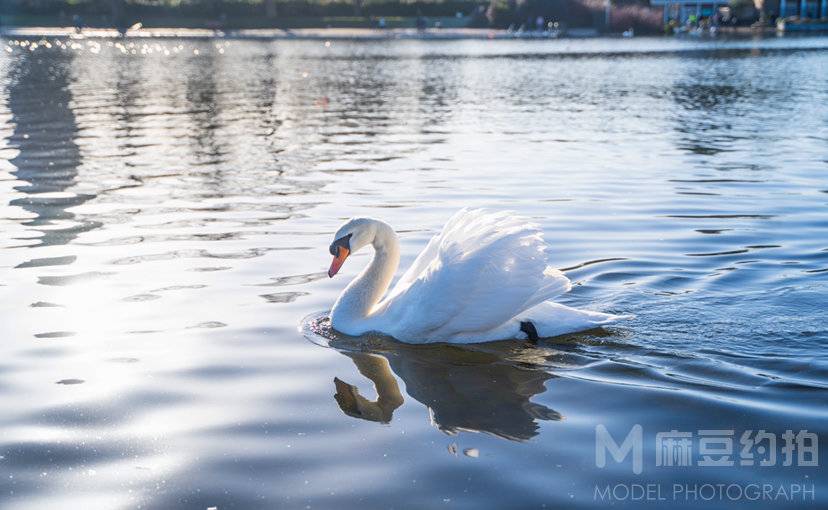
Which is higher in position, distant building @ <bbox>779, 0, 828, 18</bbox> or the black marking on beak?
distant building @ <bbox>779, 0, 828, 18</bbox>

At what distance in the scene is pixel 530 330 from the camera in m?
7.94

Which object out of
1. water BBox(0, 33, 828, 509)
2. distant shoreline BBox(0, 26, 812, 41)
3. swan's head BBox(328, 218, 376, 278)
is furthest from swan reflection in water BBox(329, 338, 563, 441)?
distant shoreline BBox(0, 26, 812, 41)

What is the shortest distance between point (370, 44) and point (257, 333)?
63.4m

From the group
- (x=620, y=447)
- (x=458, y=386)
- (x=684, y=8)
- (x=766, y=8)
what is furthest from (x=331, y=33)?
(x=620, y=447)

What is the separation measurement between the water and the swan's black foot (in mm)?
70

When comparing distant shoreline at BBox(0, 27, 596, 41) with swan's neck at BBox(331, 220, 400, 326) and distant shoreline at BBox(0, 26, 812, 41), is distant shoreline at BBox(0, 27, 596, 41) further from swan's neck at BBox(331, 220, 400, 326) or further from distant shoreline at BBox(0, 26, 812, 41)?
swan's neck at BBox(331, 220, 400, 326)

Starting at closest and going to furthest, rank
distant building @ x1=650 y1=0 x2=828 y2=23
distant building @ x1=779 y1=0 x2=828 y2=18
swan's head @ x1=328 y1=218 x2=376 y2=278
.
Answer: swan's head @ x1=328 y1=218 x2=376 y2=278 < distant building @ x1=650 y1=0 x2=828 y2=23 < distant building @ x1=779 y1=0 x2=828 y2=18

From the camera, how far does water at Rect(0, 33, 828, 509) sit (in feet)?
19.1

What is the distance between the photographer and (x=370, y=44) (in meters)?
70.1

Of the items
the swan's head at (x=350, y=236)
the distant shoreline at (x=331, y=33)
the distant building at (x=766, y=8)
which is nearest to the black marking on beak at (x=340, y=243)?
the swan's head at (x=350, y=236)

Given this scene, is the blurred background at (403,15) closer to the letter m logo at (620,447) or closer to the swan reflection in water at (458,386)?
the swan reflection in water at (458,386)

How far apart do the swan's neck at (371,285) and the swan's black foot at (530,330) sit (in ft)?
3.92

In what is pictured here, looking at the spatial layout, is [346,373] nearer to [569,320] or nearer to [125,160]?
[569,320]
